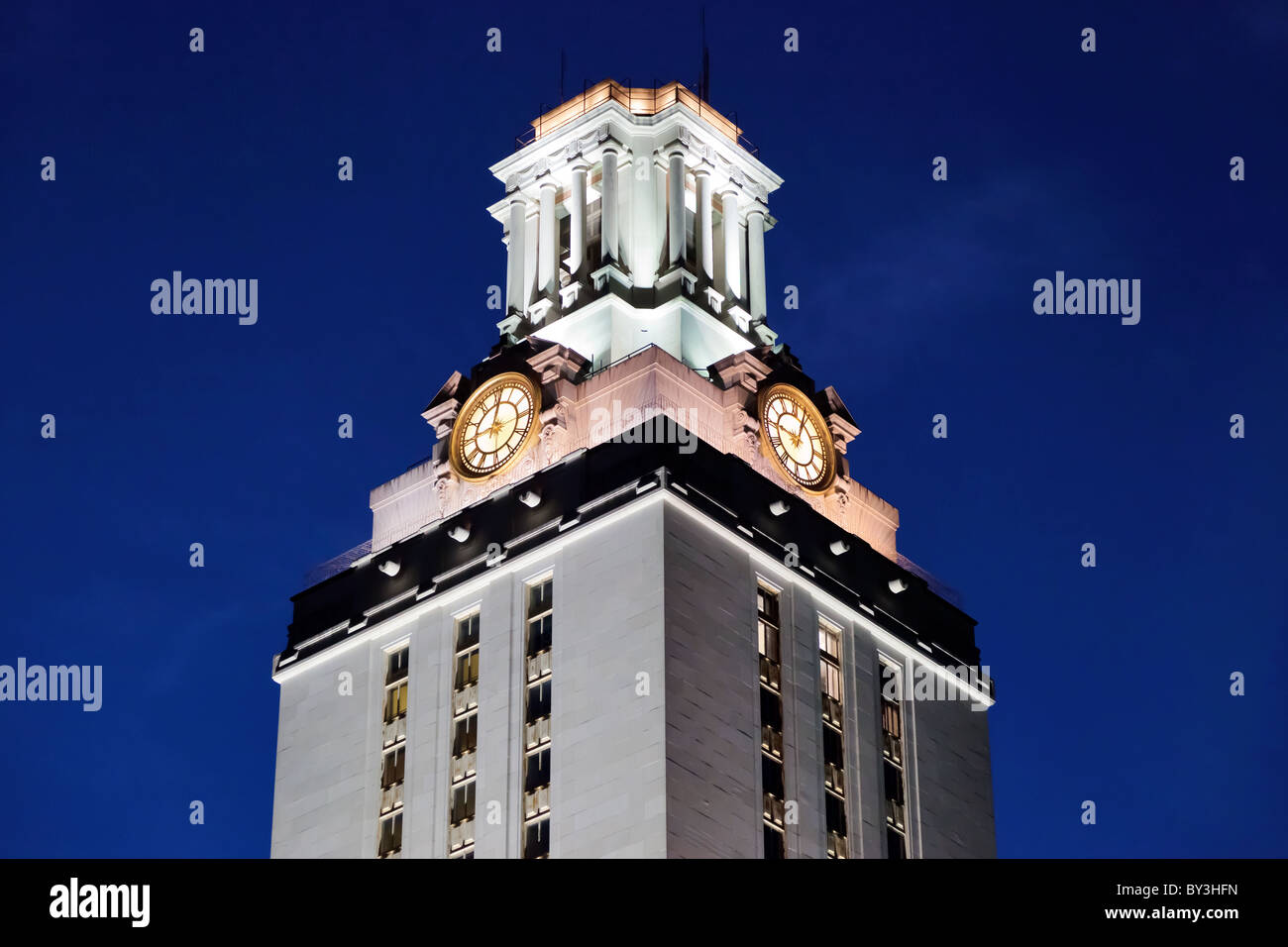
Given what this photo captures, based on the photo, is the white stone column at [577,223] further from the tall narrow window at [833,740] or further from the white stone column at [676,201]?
the tall narrow window at [833,740]

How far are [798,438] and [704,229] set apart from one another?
14.7 meters

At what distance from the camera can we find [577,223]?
153 m

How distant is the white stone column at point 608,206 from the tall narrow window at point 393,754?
75.8 feet

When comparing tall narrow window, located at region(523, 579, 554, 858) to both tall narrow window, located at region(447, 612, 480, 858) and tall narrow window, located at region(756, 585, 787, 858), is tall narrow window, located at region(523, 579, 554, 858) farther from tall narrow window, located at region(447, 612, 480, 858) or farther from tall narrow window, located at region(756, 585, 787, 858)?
tall narrow window, located at region(756, 585, 787, 858)

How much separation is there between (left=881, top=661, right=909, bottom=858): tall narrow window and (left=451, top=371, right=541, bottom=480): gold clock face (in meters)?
19.6

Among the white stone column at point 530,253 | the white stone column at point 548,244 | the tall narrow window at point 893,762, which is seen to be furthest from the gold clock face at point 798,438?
the white stone column at point 530,253

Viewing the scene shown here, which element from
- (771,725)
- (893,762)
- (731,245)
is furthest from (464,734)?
(731,245)

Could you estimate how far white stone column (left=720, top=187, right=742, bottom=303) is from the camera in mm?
153125

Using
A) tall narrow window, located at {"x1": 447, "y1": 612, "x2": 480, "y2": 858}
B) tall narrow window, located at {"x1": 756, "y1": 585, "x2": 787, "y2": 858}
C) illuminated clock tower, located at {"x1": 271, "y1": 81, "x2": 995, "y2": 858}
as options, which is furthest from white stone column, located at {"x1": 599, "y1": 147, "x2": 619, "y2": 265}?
tall narrow window, located at {"x1": 756, "y1": 585, "x2": 787, "y2": 858}

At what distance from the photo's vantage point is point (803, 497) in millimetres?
142750
